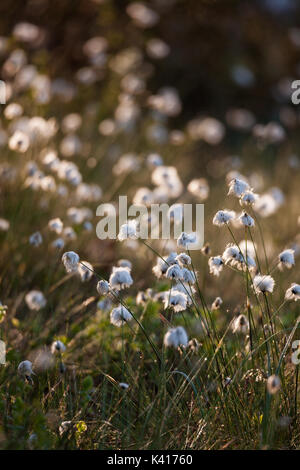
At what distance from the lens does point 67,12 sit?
7598 millimetres

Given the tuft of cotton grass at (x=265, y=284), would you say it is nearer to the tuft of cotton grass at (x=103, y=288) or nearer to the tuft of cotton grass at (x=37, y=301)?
the tuft of cotton grass at (x=103, y=288)

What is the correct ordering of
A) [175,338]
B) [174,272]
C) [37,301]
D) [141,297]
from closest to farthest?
1. [175,338]
2. [174,272]
3. [141,297]
4. [37,301]

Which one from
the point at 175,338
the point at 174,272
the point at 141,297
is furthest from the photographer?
the point at 141,297

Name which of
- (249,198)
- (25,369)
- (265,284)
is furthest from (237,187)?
(25,369)

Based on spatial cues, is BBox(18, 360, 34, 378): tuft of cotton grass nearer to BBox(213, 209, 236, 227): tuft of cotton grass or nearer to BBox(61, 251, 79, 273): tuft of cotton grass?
BBox(61, 251, 79, 273): tuft of cotton grass

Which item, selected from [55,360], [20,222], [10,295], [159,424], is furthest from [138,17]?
[159,424]

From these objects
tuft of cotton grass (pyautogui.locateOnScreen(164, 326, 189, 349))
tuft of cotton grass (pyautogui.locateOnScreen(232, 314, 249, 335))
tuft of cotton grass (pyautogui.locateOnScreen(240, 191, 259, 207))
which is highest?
tuft of cotton grass (pyautogui.locateOnScreen(240, 191, 259, 207))

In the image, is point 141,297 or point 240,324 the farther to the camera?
point 141,297

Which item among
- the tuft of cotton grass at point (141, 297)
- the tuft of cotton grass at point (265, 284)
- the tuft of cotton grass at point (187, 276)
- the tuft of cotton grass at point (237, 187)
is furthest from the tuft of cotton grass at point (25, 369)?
the tuft of cotton grass at point (237, 187)

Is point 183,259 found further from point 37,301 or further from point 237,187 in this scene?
point 37,301

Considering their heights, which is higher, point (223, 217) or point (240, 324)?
point (223, 217)

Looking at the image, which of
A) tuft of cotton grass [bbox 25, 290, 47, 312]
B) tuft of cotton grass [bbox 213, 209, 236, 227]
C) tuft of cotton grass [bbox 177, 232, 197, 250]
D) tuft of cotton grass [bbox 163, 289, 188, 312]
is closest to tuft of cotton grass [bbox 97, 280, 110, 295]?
tuft of cotton grass [bbox 163, 289, 188, 312]
